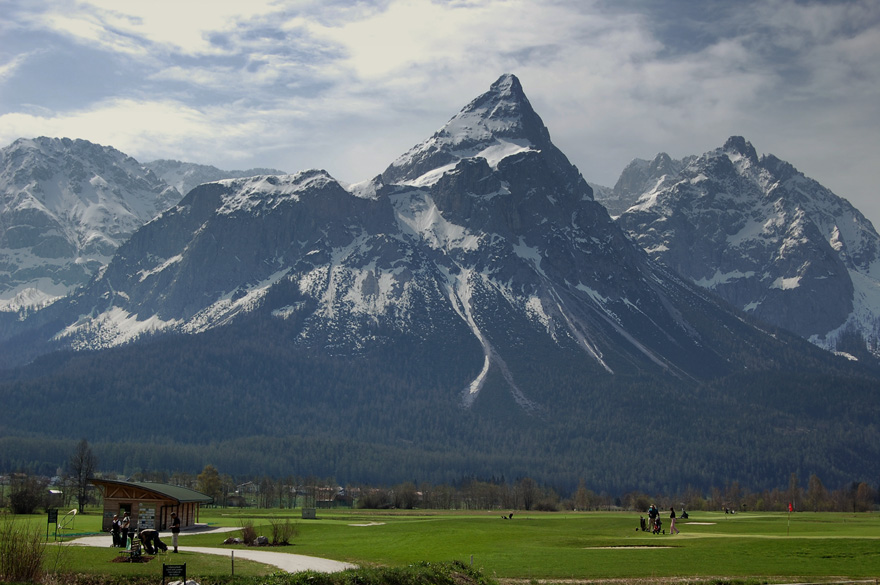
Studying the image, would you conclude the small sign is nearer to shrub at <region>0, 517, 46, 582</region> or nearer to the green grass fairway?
shrub at <region>0, 517, 46, 582</region>

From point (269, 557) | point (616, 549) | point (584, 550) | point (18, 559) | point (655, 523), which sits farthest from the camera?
point (655, 523)

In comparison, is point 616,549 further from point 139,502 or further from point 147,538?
point 139,502

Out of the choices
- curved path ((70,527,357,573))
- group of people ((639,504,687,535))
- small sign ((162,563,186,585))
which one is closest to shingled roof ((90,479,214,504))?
curved path ((70,527,357,573))

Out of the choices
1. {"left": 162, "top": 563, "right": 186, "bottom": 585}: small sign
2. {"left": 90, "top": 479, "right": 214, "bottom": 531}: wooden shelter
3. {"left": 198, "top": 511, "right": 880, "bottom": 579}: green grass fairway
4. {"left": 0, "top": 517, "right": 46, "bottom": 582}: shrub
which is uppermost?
{"left": 90, "top": 479, "right": 214, "bottom": 531}: wooden shelter

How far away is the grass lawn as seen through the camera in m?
71.8

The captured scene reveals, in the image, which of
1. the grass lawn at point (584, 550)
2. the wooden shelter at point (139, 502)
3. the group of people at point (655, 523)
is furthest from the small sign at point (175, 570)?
the group of people at point (655, 523)

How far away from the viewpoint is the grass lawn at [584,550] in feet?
235

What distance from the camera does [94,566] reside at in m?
67.6

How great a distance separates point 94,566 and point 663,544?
4743cm

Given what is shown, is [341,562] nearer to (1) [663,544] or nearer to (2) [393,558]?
(2) [393,558]

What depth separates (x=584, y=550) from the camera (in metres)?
86.3

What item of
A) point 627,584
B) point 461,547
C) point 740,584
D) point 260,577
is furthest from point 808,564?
point 260,577

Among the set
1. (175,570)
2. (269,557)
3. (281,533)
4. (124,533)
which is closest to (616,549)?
(269,557)

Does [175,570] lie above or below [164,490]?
below
